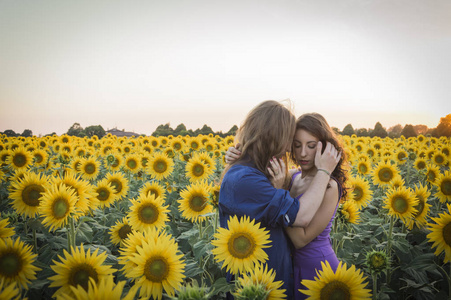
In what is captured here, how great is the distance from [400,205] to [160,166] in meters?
4.79

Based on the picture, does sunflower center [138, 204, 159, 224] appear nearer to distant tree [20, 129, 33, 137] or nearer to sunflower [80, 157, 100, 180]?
sunflower [80, 157, 100, 180]

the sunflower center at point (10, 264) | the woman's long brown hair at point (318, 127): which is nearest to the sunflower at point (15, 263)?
the sunflower center at point (10, 264)

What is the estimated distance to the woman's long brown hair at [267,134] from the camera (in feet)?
8.43

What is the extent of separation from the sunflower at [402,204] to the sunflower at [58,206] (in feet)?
13.3

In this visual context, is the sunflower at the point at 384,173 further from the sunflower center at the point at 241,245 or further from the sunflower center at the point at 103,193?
the sunflower center at the point at 103,193

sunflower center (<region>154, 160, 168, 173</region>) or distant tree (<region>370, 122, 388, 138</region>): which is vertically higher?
sunflower center (<region>154, 160, 168, 173</region>)

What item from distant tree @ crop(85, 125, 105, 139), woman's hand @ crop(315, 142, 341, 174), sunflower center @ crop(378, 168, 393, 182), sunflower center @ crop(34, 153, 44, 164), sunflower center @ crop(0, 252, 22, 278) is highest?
woman's hand @ crop(315, 142, 341, 174)

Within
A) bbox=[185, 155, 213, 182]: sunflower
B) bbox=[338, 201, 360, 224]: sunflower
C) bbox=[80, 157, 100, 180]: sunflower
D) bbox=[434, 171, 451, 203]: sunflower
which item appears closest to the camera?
bbox=[338, 201, 360, 224]: sunflower

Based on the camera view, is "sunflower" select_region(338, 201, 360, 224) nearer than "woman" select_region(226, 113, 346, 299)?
No

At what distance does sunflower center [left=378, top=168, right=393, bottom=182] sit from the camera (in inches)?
231

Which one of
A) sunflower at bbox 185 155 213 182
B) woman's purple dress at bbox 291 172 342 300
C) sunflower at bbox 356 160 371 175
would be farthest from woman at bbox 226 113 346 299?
sunflower at bbox 356 160 371 175

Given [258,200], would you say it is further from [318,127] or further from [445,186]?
[445,186]

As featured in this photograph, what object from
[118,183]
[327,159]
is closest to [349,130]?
[118,183]

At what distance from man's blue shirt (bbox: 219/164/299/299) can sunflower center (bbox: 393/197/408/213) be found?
2.25m
